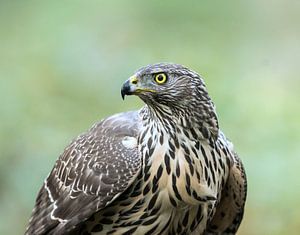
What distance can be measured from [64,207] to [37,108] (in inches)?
130

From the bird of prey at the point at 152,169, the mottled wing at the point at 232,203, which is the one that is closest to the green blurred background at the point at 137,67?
the mottled wing at the point at 232,203

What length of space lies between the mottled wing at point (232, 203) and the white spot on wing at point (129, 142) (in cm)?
63

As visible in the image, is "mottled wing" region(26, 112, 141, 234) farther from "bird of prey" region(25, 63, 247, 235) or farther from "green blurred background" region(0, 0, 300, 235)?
"green blurred background" region(0, 0, 300, 235)

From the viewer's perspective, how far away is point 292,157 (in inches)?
348

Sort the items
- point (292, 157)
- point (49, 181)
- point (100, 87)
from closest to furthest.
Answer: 1. point (49, 181)
2. point (292, 157)
3. point (100, 87)

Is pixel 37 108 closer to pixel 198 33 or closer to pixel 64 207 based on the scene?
pixel 198 33

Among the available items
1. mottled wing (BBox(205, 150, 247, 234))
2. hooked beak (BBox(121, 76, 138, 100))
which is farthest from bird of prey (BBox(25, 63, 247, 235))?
mottled wing (BBox(205, 150, 247, 234))

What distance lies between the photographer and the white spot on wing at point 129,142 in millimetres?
6483

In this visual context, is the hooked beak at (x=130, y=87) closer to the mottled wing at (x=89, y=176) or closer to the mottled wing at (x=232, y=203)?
the mottled wing at (x=89, y=176)

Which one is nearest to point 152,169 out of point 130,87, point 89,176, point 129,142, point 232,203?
point 129,142

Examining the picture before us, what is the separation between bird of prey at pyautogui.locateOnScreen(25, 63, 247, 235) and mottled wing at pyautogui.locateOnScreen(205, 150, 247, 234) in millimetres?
114

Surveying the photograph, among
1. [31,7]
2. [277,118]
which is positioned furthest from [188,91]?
[31,7]

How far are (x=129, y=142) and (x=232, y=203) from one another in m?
0.82

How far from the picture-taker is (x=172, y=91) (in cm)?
624
